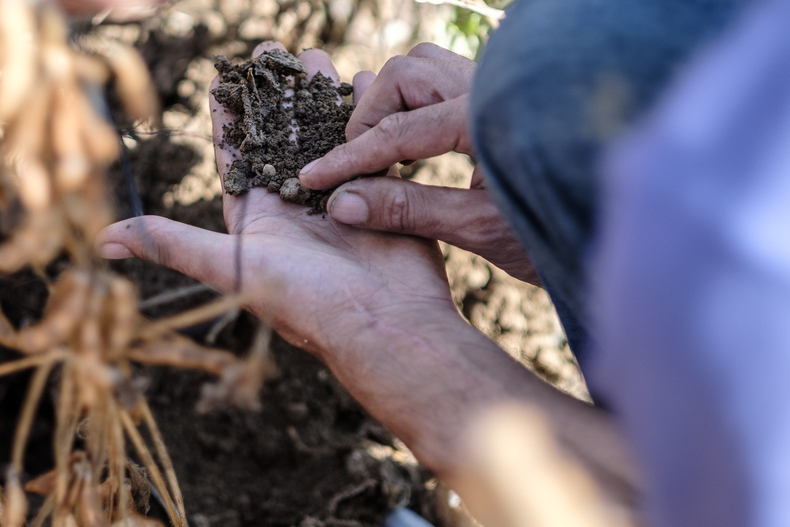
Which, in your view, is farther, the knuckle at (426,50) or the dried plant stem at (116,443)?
the knuckle at (426,50)

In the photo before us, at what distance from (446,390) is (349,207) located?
0.43 metres

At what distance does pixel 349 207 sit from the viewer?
1098 millimetres

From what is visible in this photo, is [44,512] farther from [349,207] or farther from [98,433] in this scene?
[349,207]

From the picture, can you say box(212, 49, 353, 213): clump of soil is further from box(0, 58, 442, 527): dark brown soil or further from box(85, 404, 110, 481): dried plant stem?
box(85, 404, 110, 481): dried plant stem

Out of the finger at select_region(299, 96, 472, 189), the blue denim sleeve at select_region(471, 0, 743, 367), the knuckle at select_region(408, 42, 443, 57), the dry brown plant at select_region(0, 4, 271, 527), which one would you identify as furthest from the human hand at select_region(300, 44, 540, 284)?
the dry brown plant at select_region(0, 4, 271, 527)

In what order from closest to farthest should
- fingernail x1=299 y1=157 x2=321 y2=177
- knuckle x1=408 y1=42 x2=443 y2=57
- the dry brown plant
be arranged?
the dry brown plant → fingernail x1=299 y1=157 x2=321 y2=177 → knuckle x1=408 y1=42 x2=443 y2=57

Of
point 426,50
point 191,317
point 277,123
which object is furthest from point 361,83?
point 191,317

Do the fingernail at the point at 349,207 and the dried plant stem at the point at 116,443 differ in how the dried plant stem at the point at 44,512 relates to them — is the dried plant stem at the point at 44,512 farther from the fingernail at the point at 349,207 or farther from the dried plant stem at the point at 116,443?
the fingernail at the point at 349,207

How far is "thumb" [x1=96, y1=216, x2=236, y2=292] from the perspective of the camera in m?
1.06

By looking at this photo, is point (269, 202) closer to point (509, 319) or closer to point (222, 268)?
point (222, 268)

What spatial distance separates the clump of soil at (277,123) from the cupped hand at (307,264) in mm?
44

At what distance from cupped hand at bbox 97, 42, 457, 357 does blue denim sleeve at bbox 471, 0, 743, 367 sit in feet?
1.30

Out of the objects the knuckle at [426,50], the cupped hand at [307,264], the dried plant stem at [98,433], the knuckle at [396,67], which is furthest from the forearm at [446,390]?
the knuckle at [426,50]

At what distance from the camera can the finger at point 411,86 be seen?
120 centimetres
